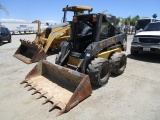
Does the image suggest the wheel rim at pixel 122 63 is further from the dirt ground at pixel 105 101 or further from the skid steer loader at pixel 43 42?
the skid steer loader at pixel 43 42

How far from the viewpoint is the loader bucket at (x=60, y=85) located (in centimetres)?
431

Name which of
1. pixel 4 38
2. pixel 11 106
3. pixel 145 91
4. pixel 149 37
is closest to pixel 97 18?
pixel 145 91

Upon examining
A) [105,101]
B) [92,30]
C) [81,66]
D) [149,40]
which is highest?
[92,30]

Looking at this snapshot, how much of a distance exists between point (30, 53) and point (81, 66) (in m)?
4.76

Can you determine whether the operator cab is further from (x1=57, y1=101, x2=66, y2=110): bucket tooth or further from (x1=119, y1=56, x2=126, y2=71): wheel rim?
(x1=57, y1=101, x2=66, y2=110): bucket tooth

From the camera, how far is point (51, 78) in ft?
18.7

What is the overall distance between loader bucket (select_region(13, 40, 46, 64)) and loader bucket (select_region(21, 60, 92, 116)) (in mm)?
2604

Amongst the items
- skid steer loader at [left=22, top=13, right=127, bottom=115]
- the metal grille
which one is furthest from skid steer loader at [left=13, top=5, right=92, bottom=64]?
the metal grille

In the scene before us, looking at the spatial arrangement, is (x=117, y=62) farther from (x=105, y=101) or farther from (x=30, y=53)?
(x=30, y=53)

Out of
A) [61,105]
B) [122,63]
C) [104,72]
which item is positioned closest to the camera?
[61,105]

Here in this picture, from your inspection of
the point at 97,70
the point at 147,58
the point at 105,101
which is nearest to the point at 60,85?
the point at 97,70

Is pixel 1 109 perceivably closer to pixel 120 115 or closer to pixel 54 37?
pixel 120 115

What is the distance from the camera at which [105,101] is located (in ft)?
15.3

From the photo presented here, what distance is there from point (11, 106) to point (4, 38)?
12.8 metres
